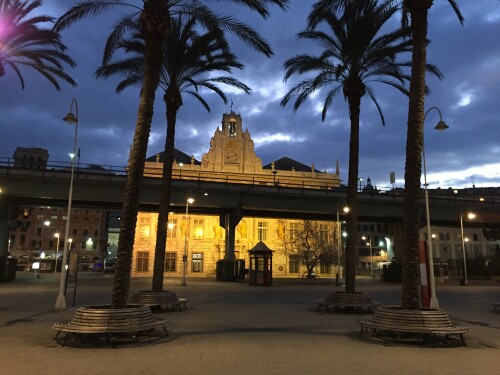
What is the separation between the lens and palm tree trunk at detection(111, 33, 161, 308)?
1072 centimetres

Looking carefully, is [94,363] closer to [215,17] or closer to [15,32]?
[215,17]

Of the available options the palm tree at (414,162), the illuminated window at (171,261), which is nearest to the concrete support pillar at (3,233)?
the illuminated window at (171,261)

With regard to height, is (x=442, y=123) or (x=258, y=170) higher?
(x=258, y=170)

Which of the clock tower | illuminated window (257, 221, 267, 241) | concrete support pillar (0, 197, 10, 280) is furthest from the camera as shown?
the clock tower

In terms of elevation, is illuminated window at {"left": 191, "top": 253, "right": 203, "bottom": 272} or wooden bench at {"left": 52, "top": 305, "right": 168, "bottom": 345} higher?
illuminated window at {"left": 191, "top": 253, "right": 203, "bottom": 272}

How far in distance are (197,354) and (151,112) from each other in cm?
651

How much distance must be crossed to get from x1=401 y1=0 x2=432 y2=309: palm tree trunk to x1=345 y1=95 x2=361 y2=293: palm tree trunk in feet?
18.1

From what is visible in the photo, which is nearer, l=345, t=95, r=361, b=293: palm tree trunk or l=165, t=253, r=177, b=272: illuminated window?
l=345, t=95, r=361, b=293: palm tree trunk

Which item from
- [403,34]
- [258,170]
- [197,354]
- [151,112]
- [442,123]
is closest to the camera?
[197,354]

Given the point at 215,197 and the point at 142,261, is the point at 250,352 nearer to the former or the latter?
the point at 215,197

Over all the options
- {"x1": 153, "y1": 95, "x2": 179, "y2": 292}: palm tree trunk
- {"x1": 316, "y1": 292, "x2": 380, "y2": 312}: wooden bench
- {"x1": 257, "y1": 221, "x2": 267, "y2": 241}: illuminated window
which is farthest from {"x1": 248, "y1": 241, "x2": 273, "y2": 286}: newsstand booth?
{"x1": 257, "y1": 221, "x2": 267, "y2": 241}: illuminated window

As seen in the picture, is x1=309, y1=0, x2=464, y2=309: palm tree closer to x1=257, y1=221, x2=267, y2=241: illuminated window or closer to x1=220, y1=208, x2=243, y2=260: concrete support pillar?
x1=220, y1=208, x2=243, y2=260: concrete support pillar

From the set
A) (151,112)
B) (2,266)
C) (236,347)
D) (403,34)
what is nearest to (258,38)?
(151,112)

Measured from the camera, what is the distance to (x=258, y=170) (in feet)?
229
